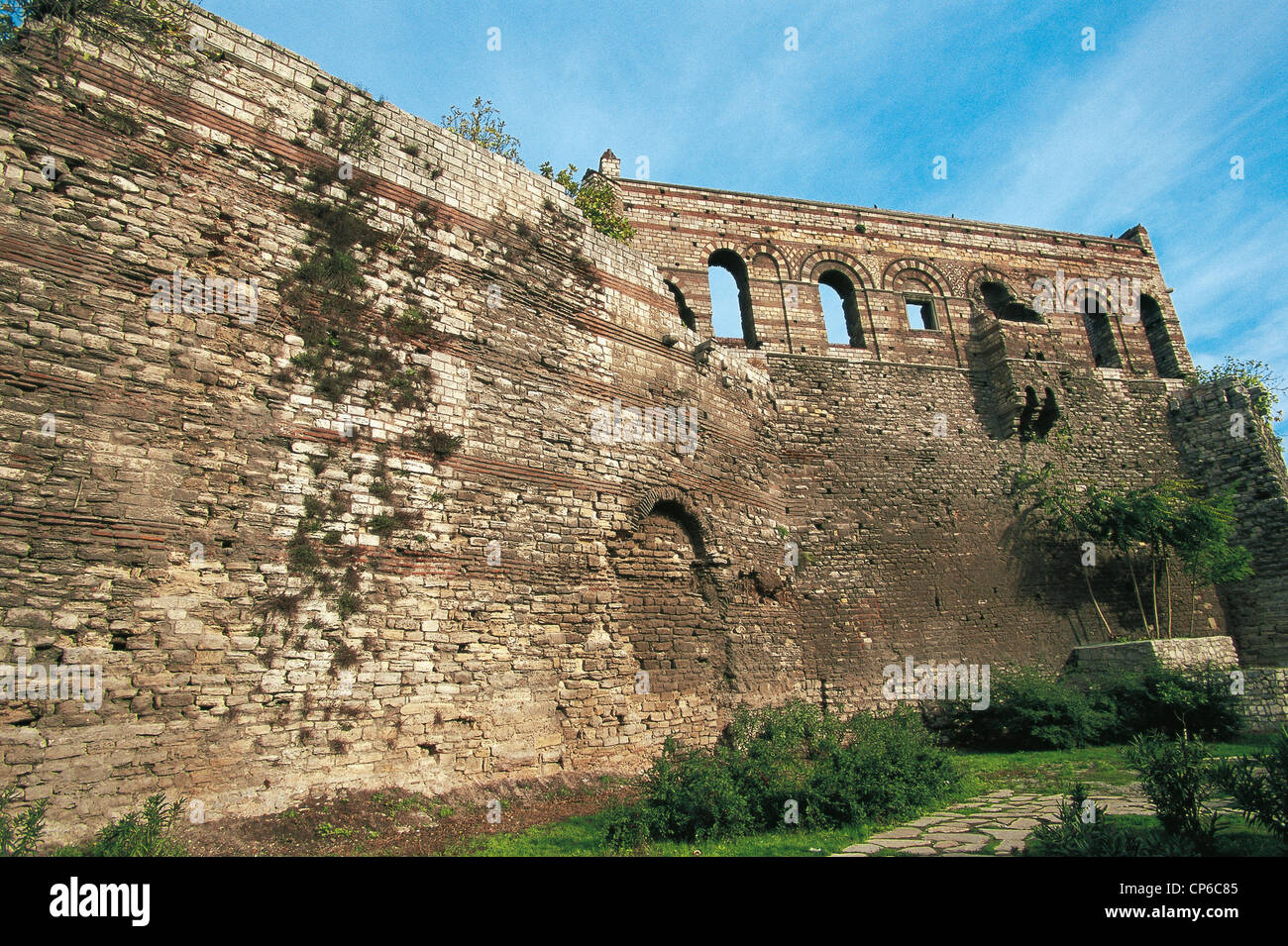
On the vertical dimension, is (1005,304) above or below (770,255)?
below

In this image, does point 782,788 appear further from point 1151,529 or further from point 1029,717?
point 1151,529

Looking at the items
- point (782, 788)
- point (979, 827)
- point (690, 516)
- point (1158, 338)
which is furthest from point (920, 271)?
point (979, 827)

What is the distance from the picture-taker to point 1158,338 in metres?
20.4

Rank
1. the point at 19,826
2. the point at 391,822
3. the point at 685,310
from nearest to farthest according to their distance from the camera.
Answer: the point at 19,826 → the point at 391,822 → the point at 685,310

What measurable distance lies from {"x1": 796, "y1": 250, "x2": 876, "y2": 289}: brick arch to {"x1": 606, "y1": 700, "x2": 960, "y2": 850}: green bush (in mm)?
12301

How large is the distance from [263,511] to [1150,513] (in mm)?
17308

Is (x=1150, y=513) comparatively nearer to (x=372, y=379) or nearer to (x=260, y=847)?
(x=372, y=379)

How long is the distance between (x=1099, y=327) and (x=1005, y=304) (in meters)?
3.35

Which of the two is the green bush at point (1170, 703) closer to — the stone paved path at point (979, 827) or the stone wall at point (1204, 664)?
the stone wall at point (1204, 664)

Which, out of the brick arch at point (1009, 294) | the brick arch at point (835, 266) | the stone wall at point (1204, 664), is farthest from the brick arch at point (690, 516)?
the brick arch at point (1009, 294)

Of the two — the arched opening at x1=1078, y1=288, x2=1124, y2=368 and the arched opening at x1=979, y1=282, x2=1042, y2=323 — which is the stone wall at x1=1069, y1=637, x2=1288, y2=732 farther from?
the arched opening at x1=979, y1=282, x2=1042, y2=323

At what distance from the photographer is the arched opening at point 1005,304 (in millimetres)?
19172

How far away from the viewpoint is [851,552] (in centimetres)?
1390

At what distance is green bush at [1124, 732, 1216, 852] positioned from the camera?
440 cm
